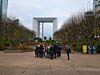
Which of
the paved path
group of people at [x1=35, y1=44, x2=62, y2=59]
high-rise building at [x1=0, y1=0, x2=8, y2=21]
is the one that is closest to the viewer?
the paved path

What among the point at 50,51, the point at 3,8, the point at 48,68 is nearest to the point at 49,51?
the point at 50,51

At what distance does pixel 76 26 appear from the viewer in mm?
84812

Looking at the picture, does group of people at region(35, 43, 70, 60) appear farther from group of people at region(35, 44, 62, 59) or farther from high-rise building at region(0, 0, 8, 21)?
high-rise building at region(0, 0, 8, 21)

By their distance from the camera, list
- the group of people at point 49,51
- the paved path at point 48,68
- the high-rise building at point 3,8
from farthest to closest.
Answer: the high-rise building at point 3,8 < the group of people at point 49,51 < the paved path at point 48,68

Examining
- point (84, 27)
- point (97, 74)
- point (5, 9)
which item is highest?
point (5, 9)

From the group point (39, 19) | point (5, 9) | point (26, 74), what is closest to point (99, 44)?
point (26, 74)

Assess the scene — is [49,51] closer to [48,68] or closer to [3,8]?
[48,68]

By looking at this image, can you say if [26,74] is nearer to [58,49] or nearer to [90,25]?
[58,49]

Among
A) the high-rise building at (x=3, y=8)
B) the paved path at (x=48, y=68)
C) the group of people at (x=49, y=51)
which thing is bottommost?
the paved path at (x=48, y=68)

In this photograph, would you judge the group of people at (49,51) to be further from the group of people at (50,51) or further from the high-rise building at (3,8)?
the high-rise building at (3,8)

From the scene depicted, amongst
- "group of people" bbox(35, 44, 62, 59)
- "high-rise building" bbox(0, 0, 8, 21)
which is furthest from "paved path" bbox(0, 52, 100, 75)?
"high-rise building" bbox(0, 0, 8, 21)

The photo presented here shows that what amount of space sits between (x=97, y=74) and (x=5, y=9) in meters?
112

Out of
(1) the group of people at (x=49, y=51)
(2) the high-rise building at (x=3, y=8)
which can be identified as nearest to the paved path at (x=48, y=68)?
(1) the group of people at (x=49, y=51)

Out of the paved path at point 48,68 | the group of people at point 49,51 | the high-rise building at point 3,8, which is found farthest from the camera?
the high-rise building at point 3,8
